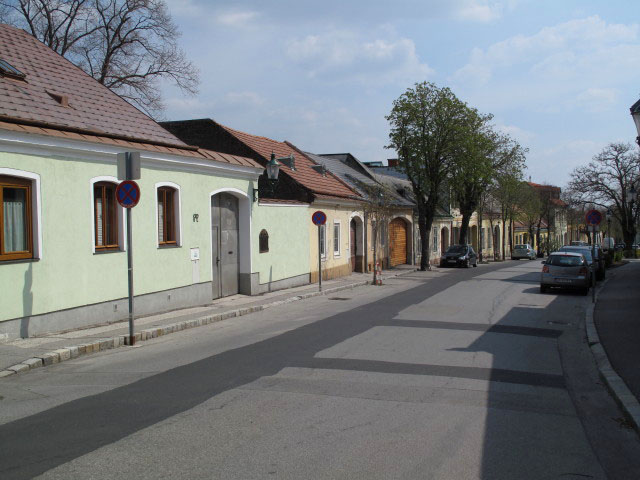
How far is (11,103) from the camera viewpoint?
11078 millimetres

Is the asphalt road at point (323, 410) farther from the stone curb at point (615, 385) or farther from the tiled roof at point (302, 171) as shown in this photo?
the tiled roof at point (302, 171)

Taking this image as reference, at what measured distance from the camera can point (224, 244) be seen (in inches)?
679

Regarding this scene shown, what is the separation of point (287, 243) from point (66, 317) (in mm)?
10234

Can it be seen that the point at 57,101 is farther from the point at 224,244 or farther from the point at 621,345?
the point at 621,345

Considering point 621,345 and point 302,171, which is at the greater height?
point 302,171

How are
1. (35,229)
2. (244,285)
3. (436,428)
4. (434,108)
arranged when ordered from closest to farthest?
(436,428) → (35,229) → (244,285) → (434,108)

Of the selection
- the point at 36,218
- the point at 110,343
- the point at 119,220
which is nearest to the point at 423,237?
the point at 119,220

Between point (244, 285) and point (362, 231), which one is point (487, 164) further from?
point (244, 285)

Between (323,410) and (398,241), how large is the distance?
101 feet

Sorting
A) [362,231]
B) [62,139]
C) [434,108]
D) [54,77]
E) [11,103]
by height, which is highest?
[434,108]

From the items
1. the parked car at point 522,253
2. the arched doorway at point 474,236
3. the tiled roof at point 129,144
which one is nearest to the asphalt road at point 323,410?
the tiled roof at point 129,144

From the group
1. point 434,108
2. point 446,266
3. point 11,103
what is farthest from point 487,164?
point 11,103

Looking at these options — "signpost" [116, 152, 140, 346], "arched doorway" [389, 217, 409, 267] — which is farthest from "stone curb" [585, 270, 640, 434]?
"arched doorway" [389, 217, 409, 267]

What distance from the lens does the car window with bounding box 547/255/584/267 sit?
64.7 feet
